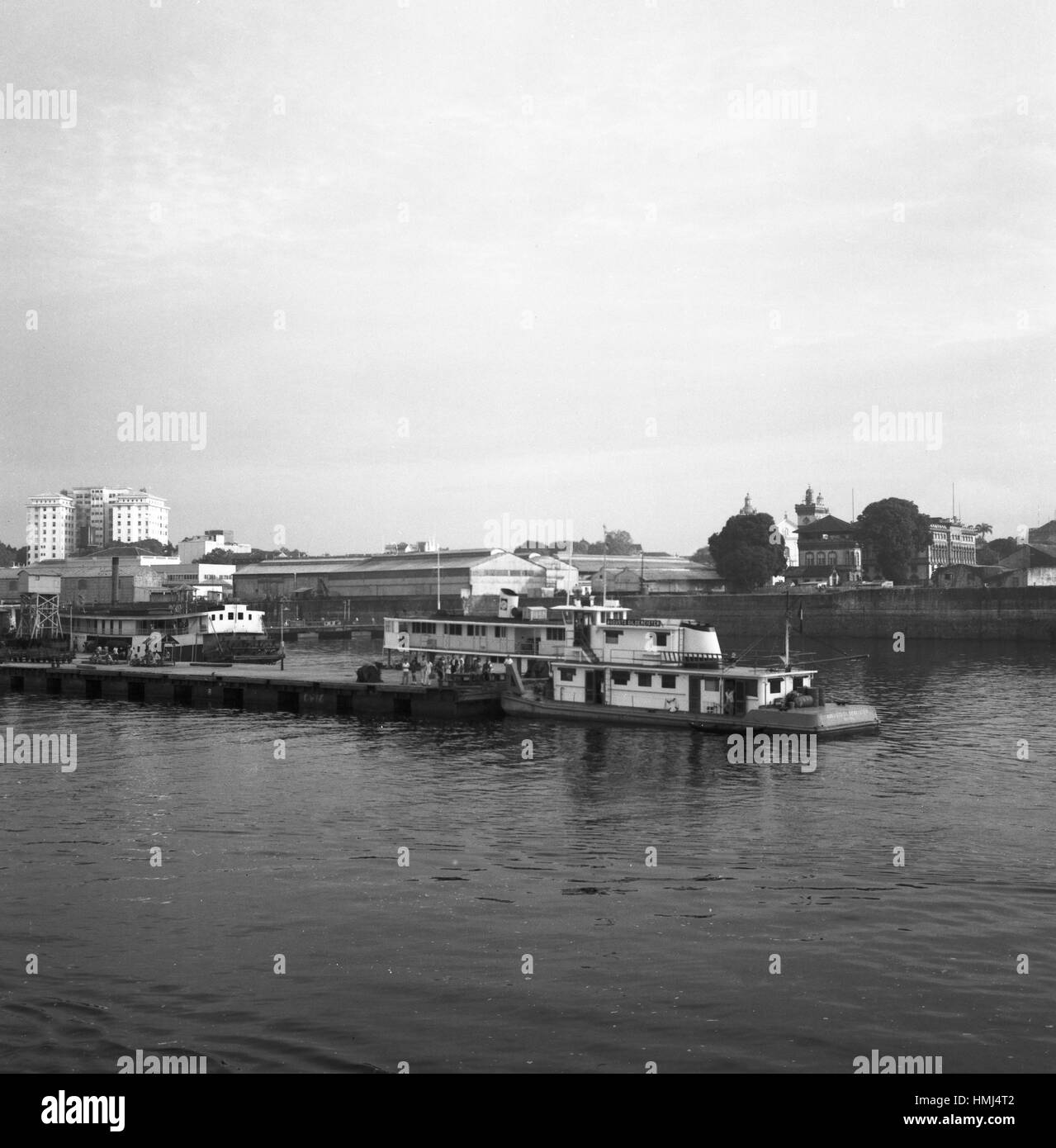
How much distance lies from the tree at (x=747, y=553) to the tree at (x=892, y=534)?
17.5 m

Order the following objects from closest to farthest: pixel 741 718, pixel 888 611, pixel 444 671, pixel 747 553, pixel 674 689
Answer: pixel 741 718 → pixel 674 689 → pixel 444 671 → pixel 888 611 → pixel 747 553

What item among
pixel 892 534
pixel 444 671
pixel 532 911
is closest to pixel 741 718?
pixel 444 671

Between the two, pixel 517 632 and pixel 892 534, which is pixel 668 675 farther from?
pixel 892 534

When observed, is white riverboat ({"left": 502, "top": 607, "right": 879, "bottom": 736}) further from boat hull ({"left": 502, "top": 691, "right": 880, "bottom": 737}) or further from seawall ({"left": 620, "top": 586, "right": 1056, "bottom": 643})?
seawall ({"left": 620, "top": 586, "right": 1056, "bottom": 643})

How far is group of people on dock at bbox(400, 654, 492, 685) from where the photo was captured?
201 ft

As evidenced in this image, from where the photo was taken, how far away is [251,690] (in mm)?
65000

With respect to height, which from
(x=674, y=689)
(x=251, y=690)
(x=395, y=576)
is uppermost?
(x=395, y=576)

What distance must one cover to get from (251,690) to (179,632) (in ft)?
109

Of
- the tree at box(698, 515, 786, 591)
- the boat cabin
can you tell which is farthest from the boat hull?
the tree at box(698, 515, 786, 591)

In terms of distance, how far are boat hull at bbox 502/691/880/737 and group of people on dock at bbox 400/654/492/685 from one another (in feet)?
22.7

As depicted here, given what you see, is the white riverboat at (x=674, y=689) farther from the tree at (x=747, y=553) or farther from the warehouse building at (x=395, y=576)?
the tree at (x=747, y=553)

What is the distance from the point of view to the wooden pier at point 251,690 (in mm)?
58344

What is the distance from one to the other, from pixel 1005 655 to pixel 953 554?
354ft

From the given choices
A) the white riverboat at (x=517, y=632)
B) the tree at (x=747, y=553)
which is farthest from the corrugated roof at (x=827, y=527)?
the white riverboat at (x=517, y=632)
